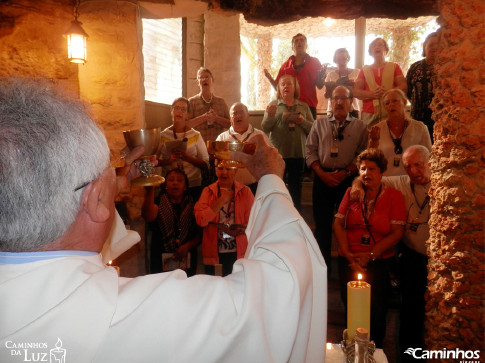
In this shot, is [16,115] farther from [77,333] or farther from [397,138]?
[397,138]

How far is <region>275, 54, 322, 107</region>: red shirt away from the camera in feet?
18.9

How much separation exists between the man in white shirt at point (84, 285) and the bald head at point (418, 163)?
259cm

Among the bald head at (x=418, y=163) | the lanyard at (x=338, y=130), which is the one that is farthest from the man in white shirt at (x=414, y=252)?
the lanyard at (x=338, y=130)

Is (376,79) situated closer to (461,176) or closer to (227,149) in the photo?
(461,176)

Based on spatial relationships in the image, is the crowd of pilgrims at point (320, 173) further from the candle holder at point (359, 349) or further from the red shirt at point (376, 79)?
the candle holder at point (359, 349)

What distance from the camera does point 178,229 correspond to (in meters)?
4.01

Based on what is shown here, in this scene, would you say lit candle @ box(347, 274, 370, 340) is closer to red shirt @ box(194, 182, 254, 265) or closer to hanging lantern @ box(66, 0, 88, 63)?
red shirt @ box(194, 182, 254, 265)

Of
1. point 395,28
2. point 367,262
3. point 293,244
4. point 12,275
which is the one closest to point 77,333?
point 12,275

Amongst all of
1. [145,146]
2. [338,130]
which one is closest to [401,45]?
[338,130]

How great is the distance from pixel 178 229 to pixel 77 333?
3.06 m

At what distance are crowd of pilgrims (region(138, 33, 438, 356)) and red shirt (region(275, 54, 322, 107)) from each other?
2.08 feet

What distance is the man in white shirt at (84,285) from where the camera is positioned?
0.95m

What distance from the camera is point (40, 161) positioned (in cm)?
96

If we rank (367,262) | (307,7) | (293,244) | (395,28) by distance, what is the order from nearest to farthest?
(293,244) → (367,262) → (307,7) → (395,28)
